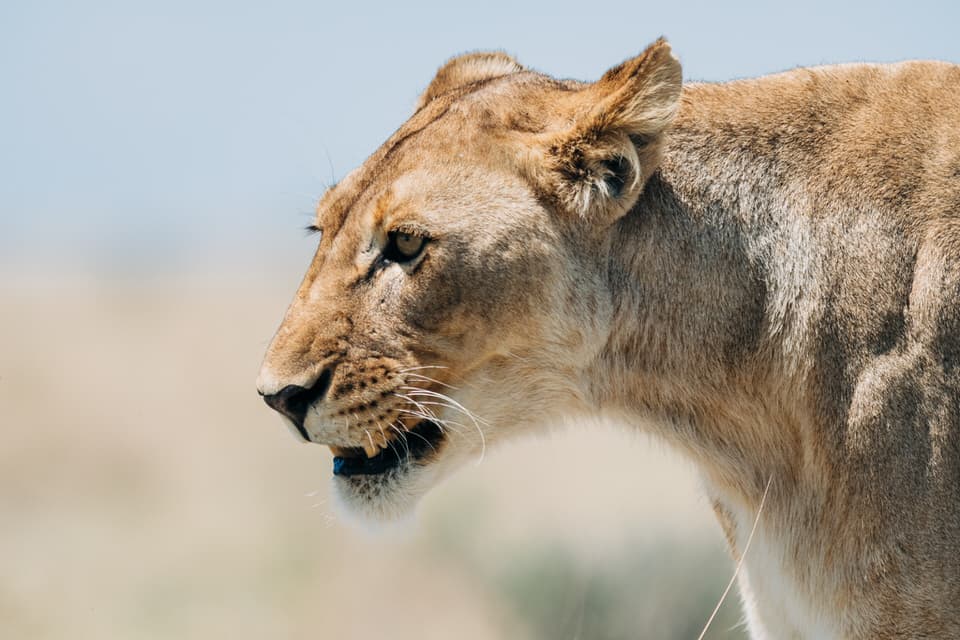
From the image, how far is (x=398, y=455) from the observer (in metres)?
3.92

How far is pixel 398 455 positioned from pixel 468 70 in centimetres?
142

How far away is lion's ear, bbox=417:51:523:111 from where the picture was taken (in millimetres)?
4406

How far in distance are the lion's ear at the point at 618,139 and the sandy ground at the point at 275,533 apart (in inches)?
31.1

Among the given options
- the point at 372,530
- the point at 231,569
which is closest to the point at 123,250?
the point at 231,569

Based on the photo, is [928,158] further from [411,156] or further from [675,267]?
Answer: [411,156]

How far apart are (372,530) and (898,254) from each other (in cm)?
174

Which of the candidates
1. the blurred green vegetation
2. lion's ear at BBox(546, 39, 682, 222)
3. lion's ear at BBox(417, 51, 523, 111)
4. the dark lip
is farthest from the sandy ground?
lion's ear at BBox(417, 51, 523, 111)

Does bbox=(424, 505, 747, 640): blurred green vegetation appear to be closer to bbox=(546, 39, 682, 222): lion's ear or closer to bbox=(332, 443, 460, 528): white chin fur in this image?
bbox=(332, 443, 460, 528): white chin fur

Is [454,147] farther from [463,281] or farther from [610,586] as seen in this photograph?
[610,586]

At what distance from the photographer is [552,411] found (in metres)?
3.96

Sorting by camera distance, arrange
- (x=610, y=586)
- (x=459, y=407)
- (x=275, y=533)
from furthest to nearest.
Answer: (x=275, y=533) → (x=610, y=586) → (x=459, y=407)

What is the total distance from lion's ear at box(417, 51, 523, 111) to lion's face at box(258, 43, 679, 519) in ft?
1.71

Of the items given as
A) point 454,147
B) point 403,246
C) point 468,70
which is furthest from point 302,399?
point 468,70

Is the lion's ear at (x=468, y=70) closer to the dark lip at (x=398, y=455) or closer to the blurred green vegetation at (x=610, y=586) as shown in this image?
the dark lip at (x=398, y=455)
